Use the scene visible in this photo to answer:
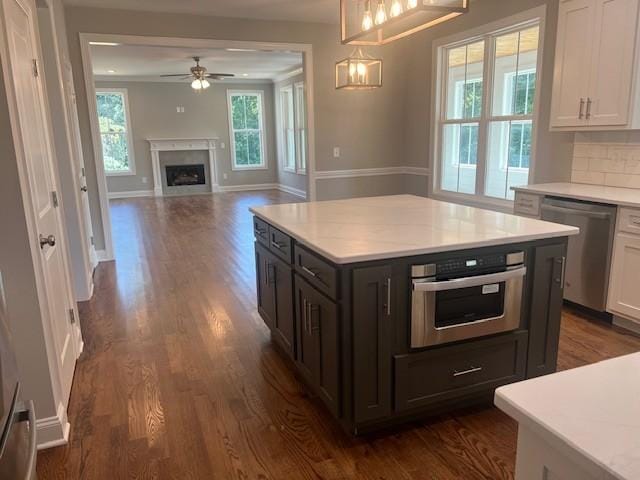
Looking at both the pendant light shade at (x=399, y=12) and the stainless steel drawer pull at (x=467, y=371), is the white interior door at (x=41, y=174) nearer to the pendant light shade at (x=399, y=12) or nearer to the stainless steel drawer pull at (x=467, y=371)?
the pendant light shade at (x=399, y=12)

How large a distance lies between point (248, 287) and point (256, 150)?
309 inches

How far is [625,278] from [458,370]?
5.56 feet

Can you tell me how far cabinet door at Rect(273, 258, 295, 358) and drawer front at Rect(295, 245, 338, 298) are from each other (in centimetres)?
17

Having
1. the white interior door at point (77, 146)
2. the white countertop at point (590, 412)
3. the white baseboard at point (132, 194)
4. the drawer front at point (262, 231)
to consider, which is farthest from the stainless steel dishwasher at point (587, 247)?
the white baseboard at point (132, 194)

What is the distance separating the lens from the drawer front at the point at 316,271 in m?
1.96

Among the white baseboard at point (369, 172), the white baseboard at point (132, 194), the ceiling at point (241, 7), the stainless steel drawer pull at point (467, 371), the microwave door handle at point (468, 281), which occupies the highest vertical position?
the ceiling at point (241, 7)

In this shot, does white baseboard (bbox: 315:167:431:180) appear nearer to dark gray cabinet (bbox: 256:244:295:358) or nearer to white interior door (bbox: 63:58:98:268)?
white interior door (bbox: 63:58:98:268)

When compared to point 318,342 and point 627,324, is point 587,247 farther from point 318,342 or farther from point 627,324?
point 318,342

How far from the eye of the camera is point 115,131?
1045cm

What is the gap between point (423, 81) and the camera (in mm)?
5766

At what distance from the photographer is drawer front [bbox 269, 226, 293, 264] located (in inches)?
96.0

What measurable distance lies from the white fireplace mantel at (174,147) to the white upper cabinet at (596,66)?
8587 mm

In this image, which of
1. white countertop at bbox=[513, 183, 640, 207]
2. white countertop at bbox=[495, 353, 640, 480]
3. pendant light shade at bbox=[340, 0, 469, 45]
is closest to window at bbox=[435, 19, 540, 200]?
white countertop at bbox=[513, 183, 640, 207]

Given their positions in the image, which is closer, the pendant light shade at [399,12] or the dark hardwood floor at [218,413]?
the dark hardwood floor at [218,413]
